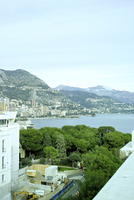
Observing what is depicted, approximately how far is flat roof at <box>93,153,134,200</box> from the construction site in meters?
9.22

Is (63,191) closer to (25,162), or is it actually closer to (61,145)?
(25,162)

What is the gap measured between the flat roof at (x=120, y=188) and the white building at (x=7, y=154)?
333 inches

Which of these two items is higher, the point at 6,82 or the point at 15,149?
the point at 6,82

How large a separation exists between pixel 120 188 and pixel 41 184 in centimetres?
1490

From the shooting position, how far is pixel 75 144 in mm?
34625

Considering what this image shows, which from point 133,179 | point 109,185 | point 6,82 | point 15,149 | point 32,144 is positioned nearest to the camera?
point 109,185

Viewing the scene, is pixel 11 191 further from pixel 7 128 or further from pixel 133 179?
pixel 133 179

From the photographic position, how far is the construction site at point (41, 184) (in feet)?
63.6

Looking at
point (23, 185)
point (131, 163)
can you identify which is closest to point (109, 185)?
point (131, 163)

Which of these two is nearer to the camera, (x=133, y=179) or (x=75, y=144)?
(x=133, y=179)

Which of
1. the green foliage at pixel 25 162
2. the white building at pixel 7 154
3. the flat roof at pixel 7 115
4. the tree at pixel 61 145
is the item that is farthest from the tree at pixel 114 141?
the flat roof at pixel 7 115

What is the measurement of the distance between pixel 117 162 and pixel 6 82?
511ft

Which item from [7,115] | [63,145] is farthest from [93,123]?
[7,115]

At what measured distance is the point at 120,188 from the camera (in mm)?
9055
